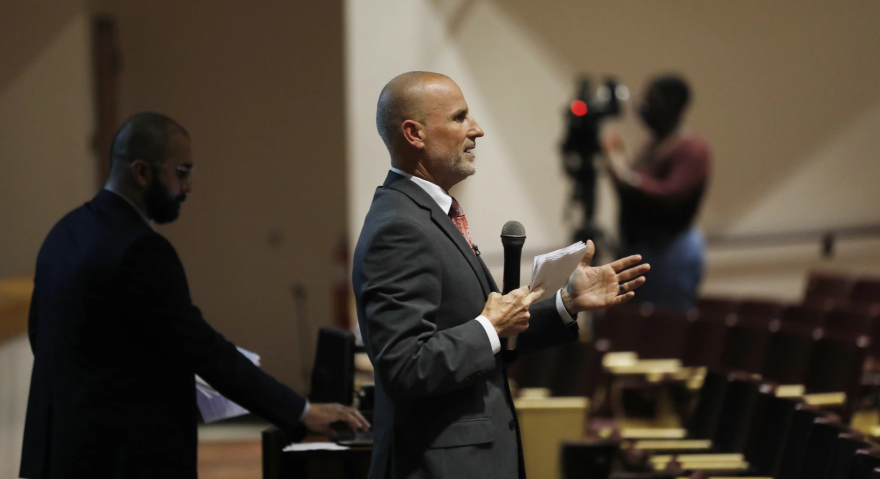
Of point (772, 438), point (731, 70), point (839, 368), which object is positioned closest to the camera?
point (772, 438)

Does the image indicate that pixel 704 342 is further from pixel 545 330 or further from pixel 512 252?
pixel 512 252

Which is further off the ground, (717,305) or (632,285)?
(717,305)

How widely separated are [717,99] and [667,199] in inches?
89.2

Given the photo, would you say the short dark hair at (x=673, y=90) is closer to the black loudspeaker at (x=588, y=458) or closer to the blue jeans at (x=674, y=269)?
the blue jeans at (x=674, y=269)

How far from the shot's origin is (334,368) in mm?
2092

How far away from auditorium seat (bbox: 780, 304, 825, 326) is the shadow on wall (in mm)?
1943

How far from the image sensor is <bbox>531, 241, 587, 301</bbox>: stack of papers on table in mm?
1563

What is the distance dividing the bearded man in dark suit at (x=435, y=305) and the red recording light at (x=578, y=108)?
9.48ft

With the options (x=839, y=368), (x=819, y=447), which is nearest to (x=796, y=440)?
(x=819, y=447)

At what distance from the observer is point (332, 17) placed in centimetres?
631

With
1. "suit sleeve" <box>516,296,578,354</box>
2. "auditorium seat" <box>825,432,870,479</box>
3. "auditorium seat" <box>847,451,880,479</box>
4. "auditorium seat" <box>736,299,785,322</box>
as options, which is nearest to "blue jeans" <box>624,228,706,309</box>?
"auditorium seat" <box>736,299,785,322</box>

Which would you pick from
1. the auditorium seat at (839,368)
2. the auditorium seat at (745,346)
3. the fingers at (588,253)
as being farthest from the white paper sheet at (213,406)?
the auditorium seat at (745,346)

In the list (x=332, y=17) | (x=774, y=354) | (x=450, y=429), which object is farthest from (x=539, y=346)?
(x=332, y=17)

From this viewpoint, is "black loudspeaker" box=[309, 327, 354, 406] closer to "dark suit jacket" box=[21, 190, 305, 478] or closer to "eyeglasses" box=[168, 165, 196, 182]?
"dark suit jacket" box=[21, 190, 305, 478]
